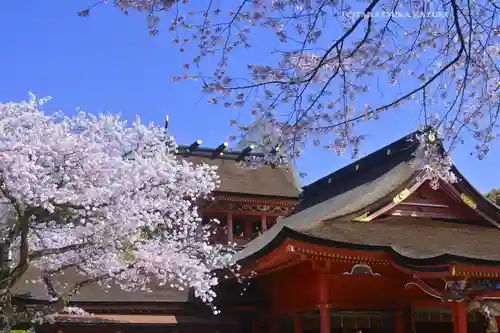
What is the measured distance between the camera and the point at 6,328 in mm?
10711

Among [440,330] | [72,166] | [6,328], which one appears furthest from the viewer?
[440,330]

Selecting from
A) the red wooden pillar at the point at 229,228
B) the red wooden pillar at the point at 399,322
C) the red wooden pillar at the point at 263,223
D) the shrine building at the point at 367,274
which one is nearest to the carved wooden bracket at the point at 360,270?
the shrine building at the point at 367,274

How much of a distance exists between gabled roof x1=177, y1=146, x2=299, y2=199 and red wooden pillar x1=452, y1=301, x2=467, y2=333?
7.21 meters

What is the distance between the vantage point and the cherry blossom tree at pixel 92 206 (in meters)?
10.7

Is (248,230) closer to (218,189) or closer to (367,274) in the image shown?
(218,189)

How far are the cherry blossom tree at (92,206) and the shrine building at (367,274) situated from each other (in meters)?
0.66

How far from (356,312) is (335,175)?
6.46 m

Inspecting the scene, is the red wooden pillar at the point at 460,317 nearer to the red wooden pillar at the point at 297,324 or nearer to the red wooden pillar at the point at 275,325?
the red wooden pillar at the point at 297,324

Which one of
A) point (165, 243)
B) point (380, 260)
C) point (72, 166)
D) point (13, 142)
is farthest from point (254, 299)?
point (13, 142)

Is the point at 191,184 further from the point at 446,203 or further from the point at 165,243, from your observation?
the point at 446,203

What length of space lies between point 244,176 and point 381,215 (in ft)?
20.7

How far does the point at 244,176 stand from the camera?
18.9 meters

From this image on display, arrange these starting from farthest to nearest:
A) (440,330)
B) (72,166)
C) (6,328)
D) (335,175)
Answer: (335,175)
(440,330)
(72,166)
(6,328)

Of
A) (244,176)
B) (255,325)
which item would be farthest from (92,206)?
(244,176)
